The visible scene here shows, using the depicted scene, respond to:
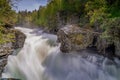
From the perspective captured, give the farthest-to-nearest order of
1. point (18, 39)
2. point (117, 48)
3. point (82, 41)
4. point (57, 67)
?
1. point (18, 39)
2. point (82, 41)
3. point (57, 67)
4. point (117, 48)

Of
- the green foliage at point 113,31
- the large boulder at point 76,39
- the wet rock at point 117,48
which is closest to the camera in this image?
the green foliage at point 113,31

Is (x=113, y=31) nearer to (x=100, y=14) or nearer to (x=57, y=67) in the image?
(x=100, y=14)

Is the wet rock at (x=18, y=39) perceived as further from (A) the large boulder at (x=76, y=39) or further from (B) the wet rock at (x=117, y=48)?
(B) the wet rock at (x=117, y=48)

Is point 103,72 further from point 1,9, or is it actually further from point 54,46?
point 1,9

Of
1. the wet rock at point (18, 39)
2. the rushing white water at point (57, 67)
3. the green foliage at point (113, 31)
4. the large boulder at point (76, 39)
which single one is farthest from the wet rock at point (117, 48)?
the wet rock at point (18, 39)

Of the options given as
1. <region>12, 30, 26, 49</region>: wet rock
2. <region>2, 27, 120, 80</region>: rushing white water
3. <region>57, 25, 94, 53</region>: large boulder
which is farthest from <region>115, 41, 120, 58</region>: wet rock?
<region>12, 30, 26, 49</region>: wet rock

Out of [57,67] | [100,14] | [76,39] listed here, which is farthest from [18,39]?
[100,14]

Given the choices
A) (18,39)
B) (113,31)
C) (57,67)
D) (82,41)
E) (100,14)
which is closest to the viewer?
(113,31)

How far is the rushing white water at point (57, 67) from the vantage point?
42.1 feet

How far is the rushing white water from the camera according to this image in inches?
505

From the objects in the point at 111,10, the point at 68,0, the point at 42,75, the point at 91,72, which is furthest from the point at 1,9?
the point at 68,0

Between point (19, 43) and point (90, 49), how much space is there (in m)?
5.81

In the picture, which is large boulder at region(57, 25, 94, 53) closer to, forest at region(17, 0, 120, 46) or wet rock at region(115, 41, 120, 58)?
forest at region(17, 0, 120, 46)

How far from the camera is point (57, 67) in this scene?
14492 millimetres
